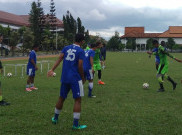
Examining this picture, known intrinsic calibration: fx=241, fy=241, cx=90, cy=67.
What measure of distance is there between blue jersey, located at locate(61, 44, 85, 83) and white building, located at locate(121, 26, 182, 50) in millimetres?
99823

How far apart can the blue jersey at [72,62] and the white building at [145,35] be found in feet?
328

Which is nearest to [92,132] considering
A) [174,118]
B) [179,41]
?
[174,118]

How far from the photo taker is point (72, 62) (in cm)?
536

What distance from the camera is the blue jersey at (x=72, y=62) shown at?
17.5ft

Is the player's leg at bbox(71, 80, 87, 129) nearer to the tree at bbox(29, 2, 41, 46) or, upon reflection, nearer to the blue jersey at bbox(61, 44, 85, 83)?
the blue jersey at bbox(61, 44, 85, 83)

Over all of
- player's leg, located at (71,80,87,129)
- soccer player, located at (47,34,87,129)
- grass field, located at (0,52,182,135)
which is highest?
soccer player, located at (47,34,87,129)

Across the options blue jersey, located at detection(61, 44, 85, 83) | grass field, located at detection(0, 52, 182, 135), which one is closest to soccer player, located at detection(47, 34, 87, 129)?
blue jersey, located at detection(61, 44, 85, 83)

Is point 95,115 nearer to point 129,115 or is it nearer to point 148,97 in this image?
point 129,115

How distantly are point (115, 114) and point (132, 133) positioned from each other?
1.51 meters

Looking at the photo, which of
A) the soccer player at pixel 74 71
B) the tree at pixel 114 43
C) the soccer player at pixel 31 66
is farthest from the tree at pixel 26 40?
the tree at pixel 114 43

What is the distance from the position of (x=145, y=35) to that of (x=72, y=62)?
356 ft

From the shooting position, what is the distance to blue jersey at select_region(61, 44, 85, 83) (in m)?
5.34

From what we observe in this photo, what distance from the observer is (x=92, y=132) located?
203 inches

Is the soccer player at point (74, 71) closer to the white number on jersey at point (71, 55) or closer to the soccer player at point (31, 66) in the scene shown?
the white number on jersey at point (71, 55)
